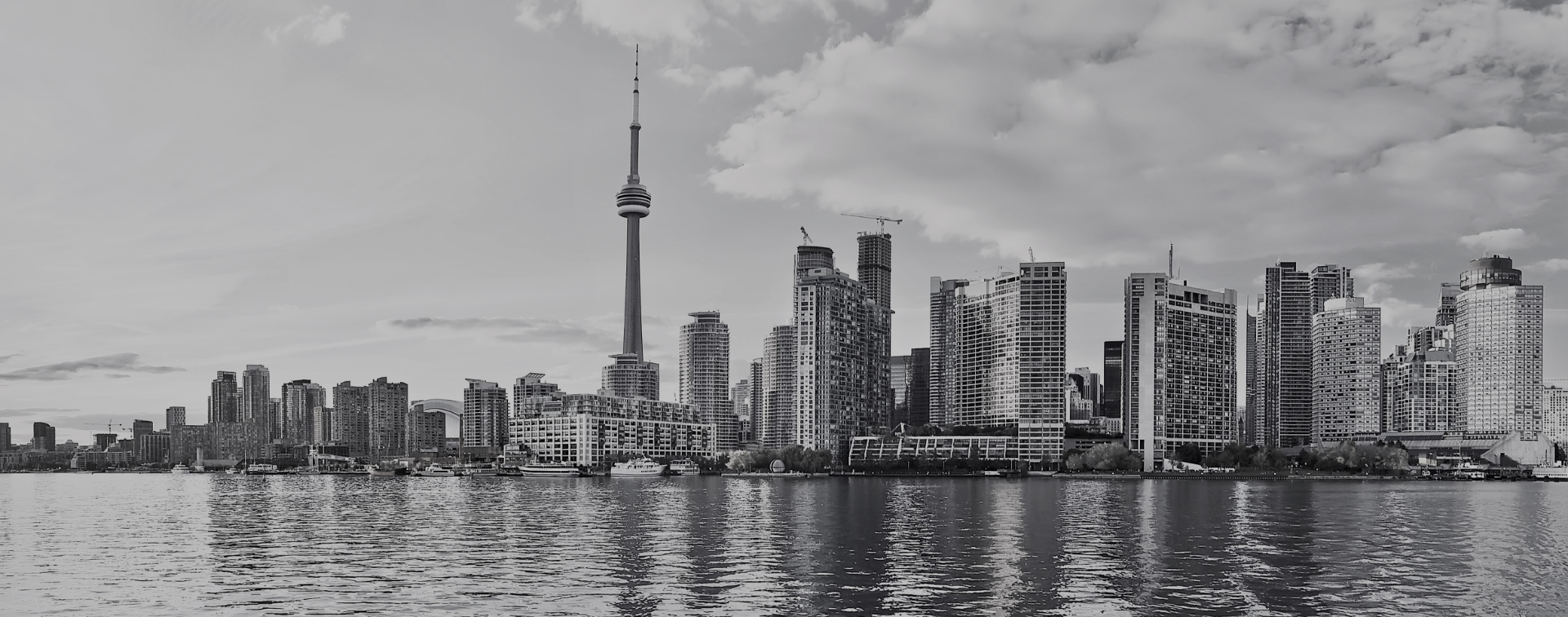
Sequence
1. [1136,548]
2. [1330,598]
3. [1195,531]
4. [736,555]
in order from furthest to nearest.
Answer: [1195,531] < [1136,548] < [736,555] < [1330,598]

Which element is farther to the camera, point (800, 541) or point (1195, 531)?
point (1195, 531)

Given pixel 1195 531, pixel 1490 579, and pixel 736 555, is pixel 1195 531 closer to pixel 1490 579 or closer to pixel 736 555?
pixel 1490 579

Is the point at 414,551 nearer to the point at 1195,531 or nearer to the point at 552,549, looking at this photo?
the point at 552,549

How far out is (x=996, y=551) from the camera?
314 ft

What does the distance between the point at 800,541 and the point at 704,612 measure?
4206 cm

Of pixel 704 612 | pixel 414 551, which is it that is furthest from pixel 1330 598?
pixel 414 551

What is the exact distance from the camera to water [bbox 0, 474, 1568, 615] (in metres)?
68.3

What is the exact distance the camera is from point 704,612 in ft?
212

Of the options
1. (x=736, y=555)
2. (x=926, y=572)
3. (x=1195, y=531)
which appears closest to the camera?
(x=926, y=572)

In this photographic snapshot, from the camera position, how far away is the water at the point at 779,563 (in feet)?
224

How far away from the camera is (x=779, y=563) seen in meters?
87.4

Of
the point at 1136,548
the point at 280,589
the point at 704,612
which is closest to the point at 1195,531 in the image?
the point at 1136,548

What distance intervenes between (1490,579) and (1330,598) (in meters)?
18.2

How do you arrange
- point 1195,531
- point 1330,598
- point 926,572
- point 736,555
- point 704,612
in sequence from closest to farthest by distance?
point 704,612 → point 1330,598 → point 926,572 → point 736,555 → point 1195,531
